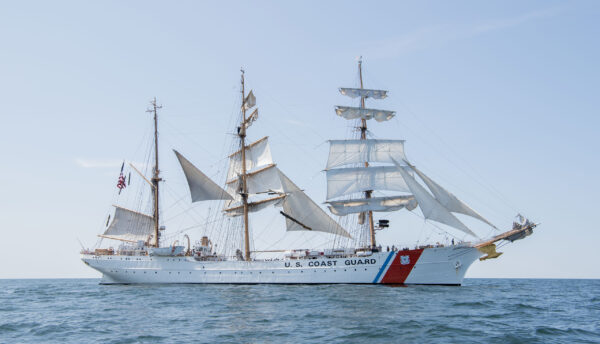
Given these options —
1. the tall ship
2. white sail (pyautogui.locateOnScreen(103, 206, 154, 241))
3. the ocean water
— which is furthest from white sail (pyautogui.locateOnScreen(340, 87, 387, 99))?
white sail (pyautogui.locateOnScreen(103, 206, 154, 241))

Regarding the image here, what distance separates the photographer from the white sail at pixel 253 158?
51594 millimetres

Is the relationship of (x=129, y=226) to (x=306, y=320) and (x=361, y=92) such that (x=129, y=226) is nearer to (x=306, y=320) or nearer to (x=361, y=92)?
(x=361, y=92)

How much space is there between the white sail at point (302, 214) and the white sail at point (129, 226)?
16183 mm

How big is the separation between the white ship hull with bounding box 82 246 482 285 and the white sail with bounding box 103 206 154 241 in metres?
3.67

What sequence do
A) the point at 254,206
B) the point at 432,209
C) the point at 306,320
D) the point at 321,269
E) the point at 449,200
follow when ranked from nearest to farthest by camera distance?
1. the point at 306,320
2. the point at 432,209
3. the point at 449,200
4. the point at 321,269
5. the point at 254,206

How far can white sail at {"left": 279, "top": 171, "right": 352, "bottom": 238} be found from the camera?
48750 mm

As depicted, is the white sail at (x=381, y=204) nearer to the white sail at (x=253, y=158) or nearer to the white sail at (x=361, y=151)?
the white sail at (x=361, y=151)

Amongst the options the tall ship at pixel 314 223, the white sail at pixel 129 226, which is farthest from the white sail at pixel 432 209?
the white sail at pixel 129 226

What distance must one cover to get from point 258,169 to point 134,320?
29.3 m

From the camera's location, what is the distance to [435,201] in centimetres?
4266

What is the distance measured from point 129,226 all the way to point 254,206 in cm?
1447

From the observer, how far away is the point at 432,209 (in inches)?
1667

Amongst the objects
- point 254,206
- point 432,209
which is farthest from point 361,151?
point 254,206

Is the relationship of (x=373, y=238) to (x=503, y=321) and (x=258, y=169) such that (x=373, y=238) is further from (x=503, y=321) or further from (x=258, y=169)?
(x=503, y=321)
